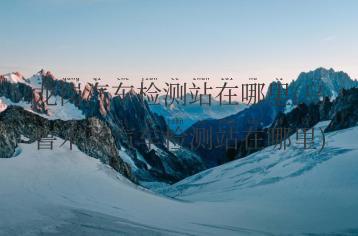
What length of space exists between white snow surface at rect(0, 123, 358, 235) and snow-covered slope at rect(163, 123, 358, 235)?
0.08 meters

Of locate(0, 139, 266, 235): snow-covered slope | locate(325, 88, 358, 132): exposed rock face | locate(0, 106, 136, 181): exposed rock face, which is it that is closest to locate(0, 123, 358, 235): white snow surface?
locate(0, 139, 266, 235): snow-covered slope

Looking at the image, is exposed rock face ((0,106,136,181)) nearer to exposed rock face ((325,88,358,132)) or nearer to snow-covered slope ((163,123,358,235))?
snow-covered slope ((163,123,358,235))

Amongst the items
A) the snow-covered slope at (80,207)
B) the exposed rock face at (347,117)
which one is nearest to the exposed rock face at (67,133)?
the snow-covered slope at (80,207)

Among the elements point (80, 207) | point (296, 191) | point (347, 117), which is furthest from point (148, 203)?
point (347, 117)

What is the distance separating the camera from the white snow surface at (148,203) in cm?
2383

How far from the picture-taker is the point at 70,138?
55.0 m

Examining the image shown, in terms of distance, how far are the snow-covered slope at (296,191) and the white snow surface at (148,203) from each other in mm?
82

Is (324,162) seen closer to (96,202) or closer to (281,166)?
(281,166)

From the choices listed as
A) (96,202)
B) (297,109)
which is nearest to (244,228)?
(96,202)

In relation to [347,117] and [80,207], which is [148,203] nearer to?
[80,207]

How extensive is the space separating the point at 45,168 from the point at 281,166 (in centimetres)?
3512

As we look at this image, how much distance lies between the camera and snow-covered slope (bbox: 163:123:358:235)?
2994 cm

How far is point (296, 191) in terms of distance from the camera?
44.9 m

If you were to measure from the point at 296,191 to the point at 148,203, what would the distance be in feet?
59.3
